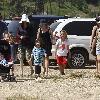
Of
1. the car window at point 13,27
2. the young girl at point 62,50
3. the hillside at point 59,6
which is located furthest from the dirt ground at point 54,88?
the hillside at point 59,6

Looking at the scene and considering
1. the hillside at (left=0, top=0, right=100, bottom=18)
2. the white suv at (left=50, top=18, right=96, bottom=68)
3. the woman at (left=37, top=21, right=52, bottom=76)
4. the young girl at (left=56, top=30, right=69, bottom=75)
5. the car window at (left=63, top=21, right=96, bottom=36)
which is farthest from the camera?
the hillside at (left=0, top=0, right=100, bottom=18)

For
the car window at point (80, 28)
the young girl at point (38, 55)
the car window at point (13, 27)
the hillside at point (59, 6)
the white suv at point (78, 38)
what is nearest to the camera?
the young girl at point (38, 55)

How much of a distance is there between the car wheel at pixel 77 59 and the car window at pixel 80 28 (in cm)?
76

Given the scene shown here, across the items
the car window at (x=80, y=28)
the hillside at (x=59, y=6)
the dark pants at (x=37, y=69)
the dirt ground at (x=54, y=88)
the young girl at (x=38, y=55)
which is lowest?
the dirt ground at (x=54, y=88)

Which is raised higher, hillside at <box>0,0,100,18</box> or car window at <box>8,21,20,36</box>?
hillside at <box>0,0,100,18</box>

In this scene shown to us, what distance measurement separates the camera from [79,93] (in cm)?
1201

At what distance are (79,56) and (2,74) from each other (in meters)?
5.66

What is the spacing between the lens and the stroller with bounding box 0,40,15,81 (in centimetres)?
1448

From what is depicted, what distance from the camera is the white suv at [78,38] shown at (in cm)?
1955

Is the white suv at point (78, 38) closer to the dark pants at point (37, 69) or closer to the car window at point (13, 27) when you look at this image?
the car window at point (13, 27)

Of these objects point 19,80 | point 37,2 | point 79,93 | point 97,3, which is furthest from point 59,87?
point 97,3

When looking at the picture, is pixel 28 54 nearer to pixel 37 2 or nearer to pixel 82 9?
pixel 37 2

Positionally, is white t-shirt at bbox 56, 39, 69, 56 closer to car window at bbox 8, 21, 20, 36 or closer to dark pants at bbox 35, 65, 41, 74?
dark pants at bbox 35, 65, 41, 74

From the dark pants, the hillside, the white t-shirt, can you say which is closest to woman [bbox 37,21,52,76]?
the dark pants
